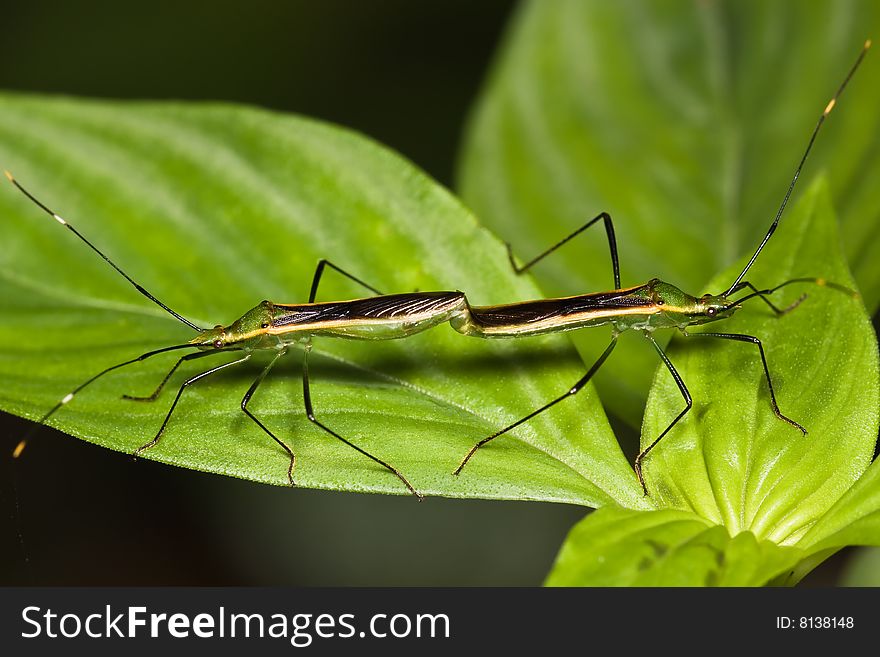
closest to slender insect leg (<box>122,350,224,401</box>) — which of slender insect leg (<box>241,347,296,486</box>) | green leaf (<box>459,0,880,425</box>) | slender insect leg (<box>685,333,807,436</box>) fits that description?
slender insect leg (<box>241,347,296,486</box>)

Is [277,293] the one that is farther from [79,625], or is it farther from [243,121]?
[79,625]

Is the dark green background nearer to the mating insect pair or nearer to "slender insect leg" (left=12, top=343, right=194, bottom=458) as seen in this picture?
→ the mating insect pair

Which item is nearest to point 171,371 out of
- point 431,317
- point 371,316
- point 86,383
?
point 86,383

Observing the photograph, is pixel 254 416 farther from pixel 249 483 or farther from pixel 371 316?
pixel 249 483

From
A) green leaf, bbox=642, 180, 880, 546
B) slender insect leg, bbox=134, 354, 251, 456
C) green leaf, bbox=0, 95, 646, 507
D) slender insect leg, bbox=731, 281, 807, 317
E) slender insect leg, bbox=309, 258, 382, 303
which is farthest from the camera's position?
slender insect leg, bbox=309, 258, 382, 303

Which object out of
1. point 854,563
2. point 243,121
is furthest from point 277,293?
point 854,563
